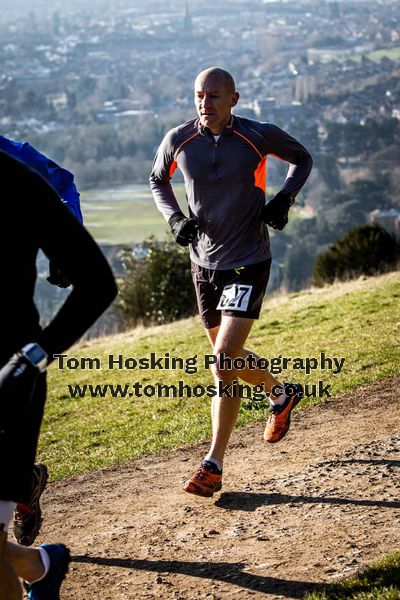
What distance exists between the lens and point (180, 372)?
36.5ft

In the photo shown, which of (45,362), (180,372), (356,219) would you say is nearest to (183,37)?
(356,219)

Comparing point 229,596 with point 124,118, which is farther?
point 124,118

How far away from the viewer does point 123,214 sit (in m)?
74.7

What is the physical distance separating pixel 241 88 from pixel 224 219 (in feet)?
312

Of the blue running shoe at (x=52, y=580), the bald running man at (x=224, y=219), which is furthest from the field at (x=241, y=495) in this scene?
the blue running shoe at (x=52, y=580)

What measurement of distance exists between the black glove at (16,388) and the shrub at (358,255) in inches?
803

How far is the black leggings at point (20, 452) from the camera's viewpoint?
301 centimetres

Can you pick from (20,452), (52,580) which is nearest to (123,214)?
(52,580)

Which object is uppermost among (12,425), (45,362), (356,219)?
(45,362)

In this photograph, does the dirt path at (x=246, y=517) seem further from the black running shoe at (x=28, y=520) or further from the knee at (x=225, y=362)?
the knee at (x=225, y=362)

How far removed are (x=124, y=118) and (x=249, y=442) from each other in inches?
3545

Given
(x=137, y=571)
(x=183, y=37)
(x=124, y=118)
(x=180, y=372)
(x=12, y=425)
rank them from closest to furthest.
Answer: (x=12, y=425) < (x=137, y=571) < (x=180, y=372) < (x=124, y=118) < (x=183, y=37)

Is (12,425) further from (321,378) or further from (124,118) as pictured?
(124,118)

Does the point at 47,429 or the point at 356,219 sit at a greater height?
the point at 47,429
